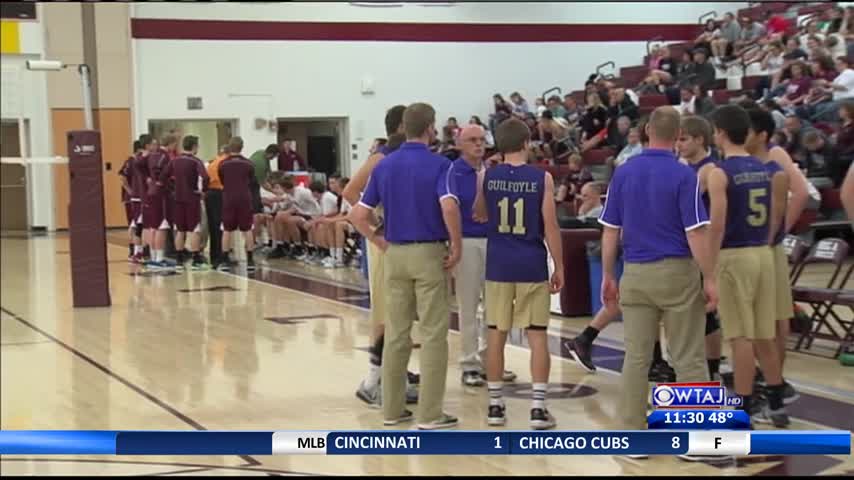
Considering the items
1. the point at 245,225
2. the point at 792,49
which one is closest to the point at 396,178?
the point at 245,225

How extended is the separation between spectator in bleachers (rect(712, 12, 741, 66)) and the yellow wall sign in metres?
13.7

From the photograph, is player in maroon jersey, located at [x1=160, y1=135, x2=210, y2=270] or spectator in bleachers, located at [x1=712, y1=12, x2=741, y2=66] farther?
spectator in bleachers, located at [x1=712, y1=12, x2=741, y2=66]

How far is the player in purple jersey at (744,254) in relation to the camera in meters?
5.76

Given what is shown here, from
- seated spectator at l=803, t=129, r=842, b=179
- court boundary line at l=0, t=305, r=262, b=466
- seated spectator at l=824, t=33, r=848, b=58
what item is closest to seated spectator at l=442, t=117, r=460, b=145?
seated spectator at l=824, t=33, r=848, b=58

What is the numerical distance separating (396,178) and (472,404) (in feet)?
5.06

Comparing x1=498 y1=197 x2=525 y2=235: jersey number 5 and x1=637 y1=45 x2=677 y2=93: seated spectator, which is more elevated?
x1=637 y1=45 x2=677 y2=93: seated spectator

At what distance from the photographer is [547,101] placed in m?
23.0

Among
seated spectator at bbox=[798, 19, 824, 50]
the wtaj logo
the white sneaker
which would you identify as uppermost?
seated spectator at bbox=[798, 19, 824, 50]

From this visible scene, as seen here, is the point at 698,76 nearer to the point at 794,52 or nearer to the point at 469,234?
the point at 794,52

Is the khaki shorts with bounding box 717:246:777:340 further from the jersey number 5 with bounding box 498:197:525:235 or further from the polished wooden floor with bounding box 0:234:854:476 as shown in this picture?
the jersey number 5 with bounding box 498:197:525:235

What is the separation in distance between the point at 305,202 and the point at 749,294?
438 inches

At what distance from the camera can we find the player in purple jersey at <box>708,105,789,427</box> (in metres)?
5.76

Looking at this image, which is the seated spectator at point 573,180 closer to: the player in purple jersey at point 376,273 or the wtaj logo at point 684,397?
the player in purple jersey at point 376,273

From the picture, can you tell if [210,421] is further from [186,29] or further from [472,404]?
[186,29]
